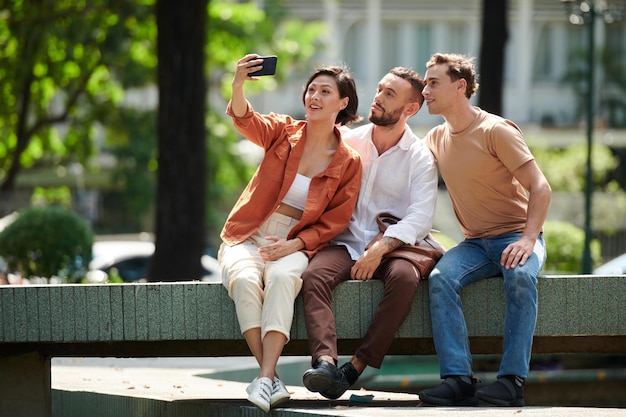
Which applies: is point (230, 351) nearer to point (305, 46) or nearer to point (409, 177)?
point (409, 177)

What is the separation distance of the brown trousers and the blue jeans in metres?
0.16

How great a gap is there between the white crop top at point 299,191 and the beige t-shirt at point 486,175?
831 millimetres

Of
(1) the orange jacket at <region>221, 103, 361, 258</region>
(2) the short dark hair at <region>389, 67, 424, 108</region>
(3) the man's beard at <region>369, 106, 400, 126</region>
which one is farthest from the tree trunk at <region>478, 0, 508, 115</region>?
(1) the orange jacket at <region>221, 103, 361, 258</region>

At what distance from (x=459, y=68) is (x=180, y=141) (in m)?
7.84

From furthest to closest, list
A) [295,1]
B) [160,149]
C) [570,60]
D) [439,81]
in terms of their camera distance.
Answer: [570,60], [295,1], [160,149], [439,81]

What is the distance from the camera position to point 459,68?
7121mm

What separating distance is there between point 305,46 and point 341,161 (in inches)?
947

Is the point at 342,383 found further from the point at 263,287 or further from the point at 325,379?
the point at 263,287

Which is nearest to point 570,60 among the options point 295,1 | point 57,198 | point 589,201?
point 295,1

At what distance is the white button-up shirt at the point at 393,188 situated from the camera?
7176mm

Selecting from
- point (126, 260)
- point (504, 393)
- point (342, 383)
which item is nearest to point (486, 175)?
point (504, 393)

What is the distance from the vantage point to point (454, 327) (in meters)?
6.68

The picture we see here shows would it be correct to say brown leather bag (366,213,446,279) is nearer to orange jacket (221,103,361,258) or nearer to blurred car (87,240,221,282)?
orange jacket (221,103,361,258)

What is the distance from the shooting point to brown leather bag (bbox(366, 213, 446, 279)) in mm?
6891
